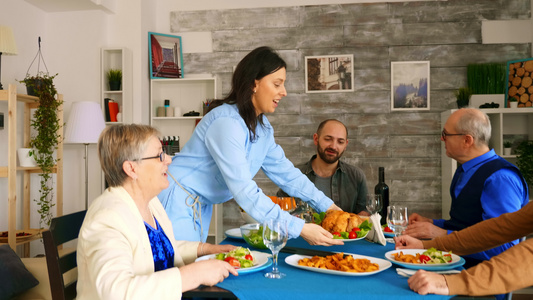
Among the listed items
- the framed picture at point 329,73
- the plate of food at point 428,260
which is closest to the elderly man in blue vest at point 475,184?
the plate of food at point 428,260

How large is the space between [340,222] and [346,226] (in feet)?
0.10

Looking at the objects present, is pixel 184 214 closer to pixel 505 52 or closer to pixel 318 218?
pixel 318 218

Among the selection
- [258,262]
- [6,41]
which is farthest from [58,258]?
[6,41]

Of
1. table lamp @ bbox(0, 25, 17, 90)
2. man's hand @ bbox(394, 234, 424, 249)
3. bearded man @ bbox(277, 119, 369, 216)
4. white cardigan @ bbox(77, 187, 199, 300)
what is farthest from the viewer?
table lamp @ bbox(0, 25, 17, 90)

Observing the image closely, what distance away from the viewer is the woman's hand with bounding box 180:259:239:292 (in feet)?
4.63

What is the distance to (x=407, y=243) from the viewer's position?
198cm

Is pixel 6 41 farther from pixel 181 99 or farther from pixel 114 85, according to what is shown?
pixel 181 99

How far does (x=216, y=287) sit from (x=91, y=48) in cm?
404

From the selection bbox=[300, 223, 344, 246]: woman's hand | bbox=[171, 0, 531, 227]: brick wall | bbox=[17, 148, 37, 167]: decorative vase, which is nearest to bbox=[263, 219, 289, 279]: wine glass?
bbox=[300, 223, 344, 246]: woman's hand

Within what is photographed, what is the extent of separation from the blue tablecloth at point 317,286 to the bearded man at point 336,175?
1.66 meters

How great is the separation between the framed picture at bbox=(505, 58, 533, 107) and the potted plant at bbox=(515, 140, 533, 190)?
15.2 inches

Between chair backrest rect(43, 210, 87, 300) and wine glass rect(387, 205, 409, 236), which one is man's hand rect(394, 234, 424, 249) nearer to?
wine glass rect(387, 205, 409, 236)

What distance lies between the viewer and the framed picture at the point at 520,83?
4422 millimetres

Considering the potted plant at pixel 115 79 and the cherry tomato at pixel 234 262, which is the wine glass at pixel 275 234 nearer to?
the cherry tomato at pixel 234 262
